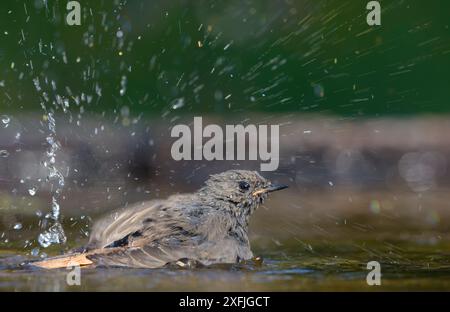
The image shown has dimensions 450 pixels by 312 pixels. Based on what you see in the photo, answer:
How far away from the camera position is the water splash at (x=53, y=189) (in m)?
7.33

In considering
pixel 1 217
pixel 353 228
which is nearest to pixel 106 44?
pixel 1 217

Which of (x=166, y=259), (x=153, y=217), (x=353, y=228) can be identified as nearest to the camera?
(x=166, y=259)

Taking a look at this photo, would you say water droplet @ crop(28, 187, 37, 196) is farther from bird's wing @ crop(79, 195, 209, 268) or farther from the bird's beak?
the bird's beak

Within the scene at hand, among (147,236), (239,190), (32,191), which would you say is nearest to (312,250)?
(239,190)

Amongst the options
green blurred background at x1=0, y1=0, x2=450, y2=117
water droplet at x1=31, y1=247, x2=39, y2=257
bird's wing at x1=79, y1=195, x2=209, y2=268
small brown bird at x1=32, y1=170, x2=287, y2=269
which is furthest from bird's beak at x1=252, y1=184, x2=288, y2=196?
green blurred background at x1=0, y1=0, x2=450, y2=117

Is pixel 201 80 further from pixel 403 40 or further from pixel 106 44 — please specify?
pixel 403 40

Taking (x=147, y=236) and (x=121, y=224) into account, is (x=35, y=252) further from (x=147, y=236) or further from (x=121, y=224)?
(x=147, y=236)

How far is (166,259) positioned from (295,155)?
4943 millimetres

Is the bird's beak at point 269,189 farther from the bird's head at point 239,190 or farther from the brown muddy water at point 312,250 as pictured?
the brown muddy water at point 312,250

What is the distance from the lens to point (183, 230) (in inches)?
254

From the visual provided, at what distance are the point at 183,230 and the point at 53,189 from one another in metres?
3.74

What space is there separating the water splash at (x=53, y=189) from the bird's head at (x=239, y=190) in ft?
4.20

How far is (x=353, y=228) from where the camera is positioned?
26.6 feet

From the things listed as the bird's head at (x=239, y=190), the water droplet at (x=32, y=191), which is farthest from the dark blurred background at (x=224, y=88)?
the bird's head at (x=239, y=190)
